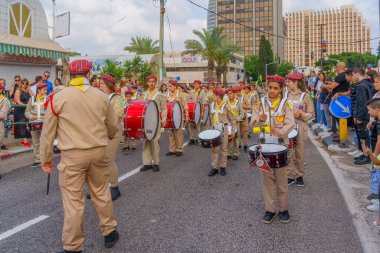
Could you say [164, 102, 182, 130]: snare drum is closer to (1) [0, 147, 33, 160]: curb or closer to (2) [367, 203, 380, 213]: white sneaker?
(1) [0, 147, 33, 160]: curb

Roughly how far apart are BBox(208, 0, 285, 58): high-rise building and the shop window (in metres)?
116

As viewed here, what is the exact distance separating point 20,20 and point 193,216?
52.9 ft

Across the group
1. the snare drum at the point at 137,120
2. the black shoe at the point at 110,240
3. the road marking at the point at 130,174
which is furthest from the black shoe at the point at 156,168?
the black shoe at the point at 110,240

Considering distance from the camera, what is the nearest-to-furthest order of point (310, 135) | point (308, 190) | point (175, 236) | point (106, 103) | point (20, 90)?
1. point (106, 103)
2. point (175, 236)
3. point (308, 190)
4. point (20, 90)
5. point (310, 135)

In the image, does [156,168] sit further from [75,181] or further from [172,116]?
[75,181]

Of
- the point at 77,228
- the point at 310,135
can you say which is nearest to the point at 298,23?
the point at 310,135

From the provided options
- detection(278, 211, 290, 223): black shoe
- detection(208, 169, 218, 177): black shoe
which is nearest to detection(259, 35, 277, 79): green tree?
detection(208, 169, 218, 177): black shoe

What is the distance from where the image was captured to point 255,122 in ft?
17.4

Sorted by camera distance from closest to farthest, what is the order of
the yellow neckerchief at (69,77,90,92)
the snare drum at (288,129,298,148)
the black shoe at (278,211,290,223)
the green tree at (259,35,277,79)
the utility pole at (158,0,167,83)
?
1. the yellow neckerchief at (69,77,90,92)
2. the black shoe at (278,211,290,223)
3. the snare drum at (288,129,298,148)
4. the utility pole at (158,0,167,83)
5. the green tree at (259,35,277,79)

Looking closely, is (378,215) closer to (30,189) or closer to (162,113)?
(162,113)

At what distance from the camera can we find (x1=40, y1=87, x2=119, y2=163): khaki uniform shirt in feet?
12.2

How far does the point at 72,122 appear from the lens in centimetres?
373

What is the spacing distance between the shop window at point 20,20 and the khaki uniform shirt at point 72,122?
1539 cm

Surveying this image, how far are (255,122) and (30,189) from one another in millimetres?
4118
